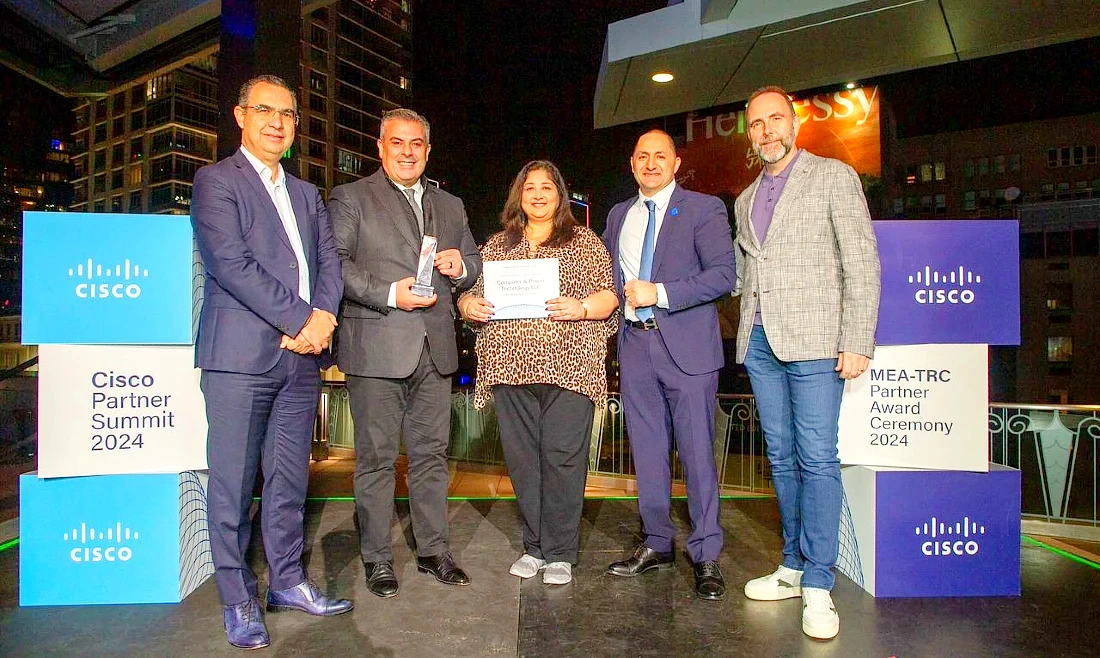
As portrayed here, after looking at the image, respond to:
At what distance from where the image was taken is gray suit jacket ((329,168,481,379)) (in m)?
2.56

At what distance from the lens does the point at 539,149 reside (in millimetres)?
6684

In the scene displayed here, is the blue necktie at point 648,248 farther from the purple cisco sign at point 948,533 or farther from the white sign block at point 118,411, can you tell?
the white sign block at point 118,411

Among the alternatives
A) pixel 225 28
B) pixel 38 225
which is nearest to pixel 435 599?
pixel 38 225

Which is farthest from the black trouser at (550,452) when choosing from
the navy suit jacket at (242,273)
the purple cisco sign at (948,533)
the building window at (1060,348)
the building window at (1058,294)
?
the building window at (1060,348)

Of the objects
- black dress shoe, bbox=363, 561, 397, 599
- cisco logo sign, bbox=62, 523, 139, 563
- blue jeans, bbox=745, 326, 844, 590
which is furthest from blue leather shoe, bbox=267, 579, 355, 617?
blue jeans, bbox=745, 326, 844, 590

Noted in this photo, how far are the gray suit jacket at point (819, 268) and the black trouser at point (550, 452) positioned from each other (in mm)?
834

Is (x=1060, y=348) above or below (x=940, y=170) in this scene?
below

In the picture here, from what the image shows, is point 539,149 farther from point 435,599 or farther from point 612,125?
point 435,599

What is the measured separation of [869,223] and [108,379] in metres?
2.88

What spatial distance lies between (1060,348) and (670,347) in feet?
34.5

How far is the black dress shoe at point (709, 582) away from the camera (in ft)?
8.22

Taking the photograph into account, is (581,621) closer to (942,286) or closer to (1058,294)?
(942,286)

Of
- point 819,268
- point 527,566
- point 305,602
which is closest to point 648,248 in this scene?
point 819,268

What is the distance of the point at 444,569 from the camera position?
2.68 metres
